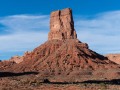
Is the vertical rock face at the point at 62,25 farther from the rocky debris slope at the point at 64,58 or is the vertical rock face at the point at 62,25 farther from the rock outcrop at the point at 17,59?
the rock outcrop at the point at 17,59

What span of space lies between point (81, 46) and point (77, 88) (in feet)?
248

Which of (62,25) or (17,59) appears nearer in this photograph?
(62,25)

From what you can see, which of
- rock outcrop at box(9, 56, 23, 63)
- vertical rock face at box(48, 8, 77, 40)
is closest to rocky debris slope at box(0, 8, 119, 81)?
vertical rock face at box(48, 8, 77, 40)

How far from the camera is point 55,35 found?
130 meters

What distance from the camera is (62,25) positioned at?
436 ft

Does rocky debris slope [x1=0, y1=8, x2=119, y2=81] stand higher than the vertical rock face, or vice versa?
the vertical rock face

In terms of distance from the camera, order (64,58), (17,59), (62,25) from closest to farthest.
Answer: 1. (64,58)
2. (62,25)
3. (17,59)

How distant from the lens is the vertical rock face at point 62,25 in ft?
424

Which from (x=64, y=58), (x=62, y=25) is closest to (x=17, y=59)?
(x=62, y=25)

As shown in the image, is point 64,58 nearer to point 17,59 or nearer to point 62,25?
point 62,25

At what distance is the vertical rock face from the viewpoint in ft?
424

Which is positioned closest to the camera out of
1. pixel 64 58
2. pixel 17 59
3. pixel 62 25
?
pixel 64 58

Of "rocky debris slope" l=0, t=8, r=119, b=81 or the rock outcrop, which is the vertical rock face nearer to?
"rocky debris slope" l=0, t=8, r=119, b=81

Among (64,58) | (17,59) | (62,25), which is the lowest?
(64,58)
